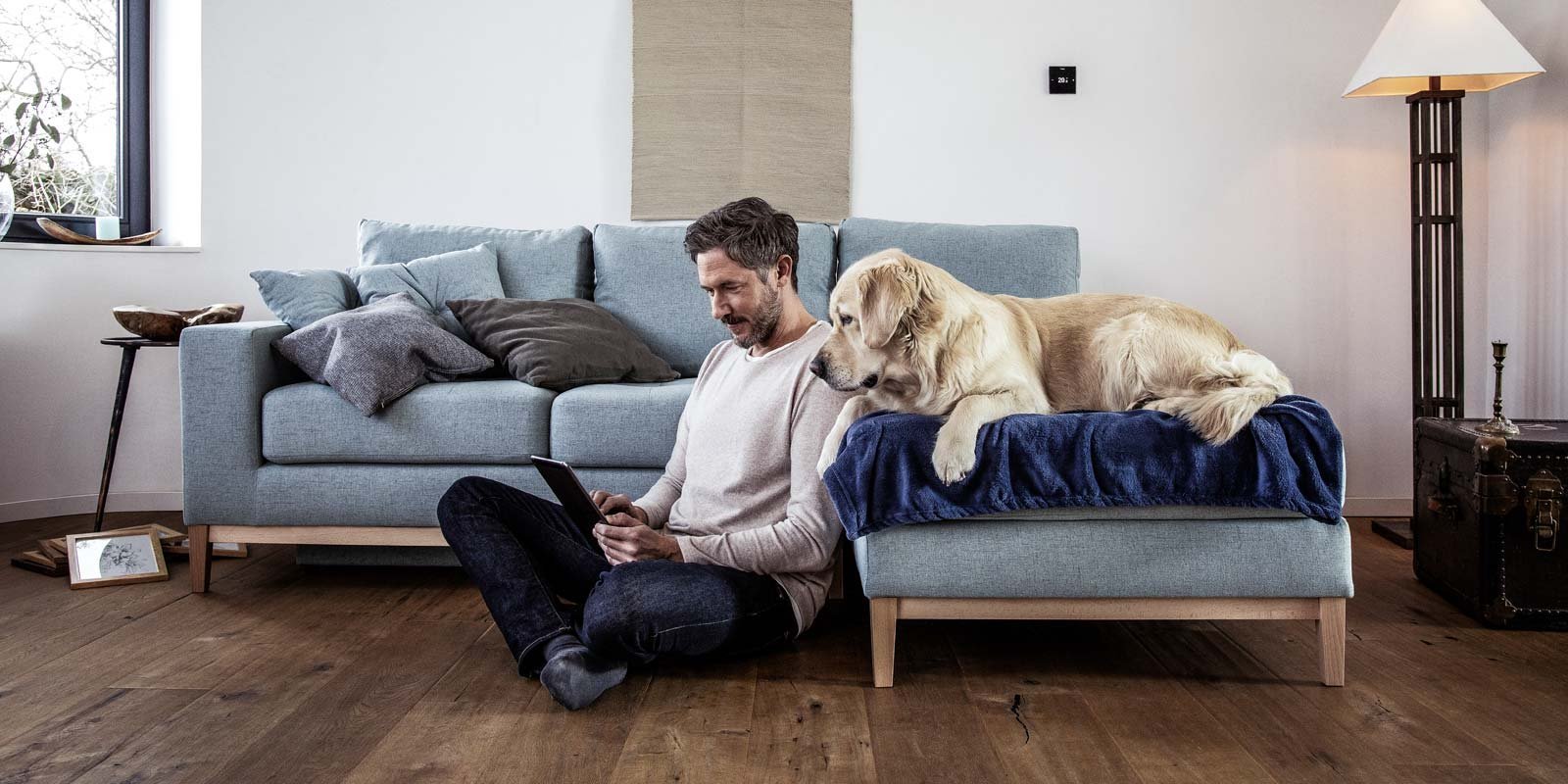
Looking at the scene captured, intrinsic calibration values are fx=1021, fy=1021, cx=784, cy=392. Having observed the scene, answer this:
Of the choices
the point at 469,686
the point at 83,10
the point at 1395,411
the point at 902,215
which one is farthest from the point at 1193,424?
the point at 83,10

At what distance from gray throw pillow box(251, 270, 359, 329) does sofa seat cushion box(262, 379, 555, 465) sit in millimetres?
358

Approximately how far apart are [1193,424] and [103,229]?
363 cm

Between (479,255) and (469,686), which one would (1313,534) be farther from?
(479,255)

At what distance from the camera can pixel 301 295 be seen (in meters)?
2.79

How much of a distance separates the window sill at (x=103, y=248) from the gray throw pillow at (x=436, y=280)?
0.99 meters

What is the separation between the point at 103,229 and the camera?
140 inches

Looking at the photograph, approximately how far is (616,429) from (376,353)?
2.03 feet

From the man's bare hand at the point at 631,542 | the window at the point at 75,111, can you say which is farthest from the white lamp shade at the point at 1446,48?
the window at the point at 75,111

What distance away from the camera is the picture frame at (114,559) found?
253cm

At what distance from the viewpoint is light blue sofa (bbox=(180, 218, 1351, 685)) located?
1.76m

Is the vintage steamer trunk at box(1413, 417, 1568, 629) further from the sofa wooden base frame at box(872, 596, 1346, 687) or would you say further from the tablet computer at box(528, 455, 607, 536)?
the tablet computer at box(528, 455, 607, 536)

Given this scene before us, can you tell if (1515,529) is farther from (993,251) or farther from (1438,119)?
(1438,119)

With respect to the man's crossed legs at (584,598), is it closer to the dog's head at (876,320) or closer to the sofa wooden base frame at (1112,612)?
the sofa wooden base frame at (1112,612)

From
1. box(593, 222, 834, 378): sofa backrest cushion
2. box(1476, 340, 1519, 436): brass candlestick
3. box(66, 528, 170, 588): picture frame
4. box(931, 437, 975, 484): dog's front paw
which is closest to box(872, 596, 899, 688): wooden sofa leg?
box(931, 437, 975, 484): dog's front paw
